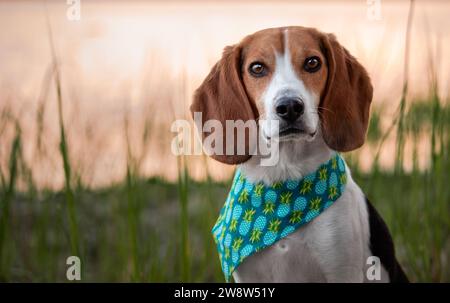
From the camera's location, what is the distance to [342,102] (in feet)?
9.34

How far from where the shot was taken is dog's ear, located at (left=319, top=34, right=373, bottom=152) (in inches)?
110

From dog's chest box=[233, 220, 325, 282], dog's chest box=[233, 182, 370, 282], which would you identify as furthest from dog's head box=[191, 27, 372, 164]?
dog's chest box=[233, 220, 325, 282]

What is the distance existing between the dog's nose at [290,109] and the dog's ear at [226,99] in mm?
351

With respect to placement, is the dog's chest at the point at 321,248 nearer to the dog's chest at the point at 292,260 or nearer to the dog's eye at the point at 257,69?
the dog's chest at the point at 292,260

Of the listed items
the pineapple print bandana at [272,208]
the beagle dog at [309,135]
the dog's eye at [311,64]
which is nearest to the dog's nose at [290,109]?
the beagle dog at [309,135]

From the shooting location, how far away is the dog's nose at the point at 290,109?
2.45m

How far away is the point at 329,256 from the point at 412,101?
1643 millimetres

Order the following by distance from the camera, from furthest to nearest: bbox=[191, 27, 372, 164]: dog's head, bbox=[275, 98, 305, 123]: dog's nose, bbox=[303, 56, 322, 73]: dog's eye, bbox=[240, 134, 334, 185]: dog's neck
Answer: bbox=[240, 134, 334, 185]: dog's neck
bbox=[303, 56, 322, 73]: dog's eye
bbox=[191, 27, 372, 164]: dog's head
bbox=[275, 98, 305, 123]: dog's nose

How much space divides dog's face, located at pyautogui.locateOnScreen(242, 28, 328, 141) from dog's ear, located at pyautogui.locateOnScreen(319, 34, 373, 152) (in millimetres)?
53

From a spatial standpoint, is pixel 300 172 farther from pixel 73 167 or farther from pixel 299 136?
pixel 73 167

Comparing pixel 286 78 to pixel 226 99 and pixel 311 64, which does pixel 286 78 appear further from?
pixel 226 99

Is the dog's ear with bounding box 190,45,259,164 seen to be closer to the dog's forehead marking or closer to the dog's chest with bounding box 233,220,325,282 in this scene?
the dog's forehead marking

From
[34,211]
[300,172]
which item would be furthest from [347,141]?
[34,211]

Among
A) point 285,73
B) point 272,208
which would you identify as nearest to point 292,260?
point 272,208
